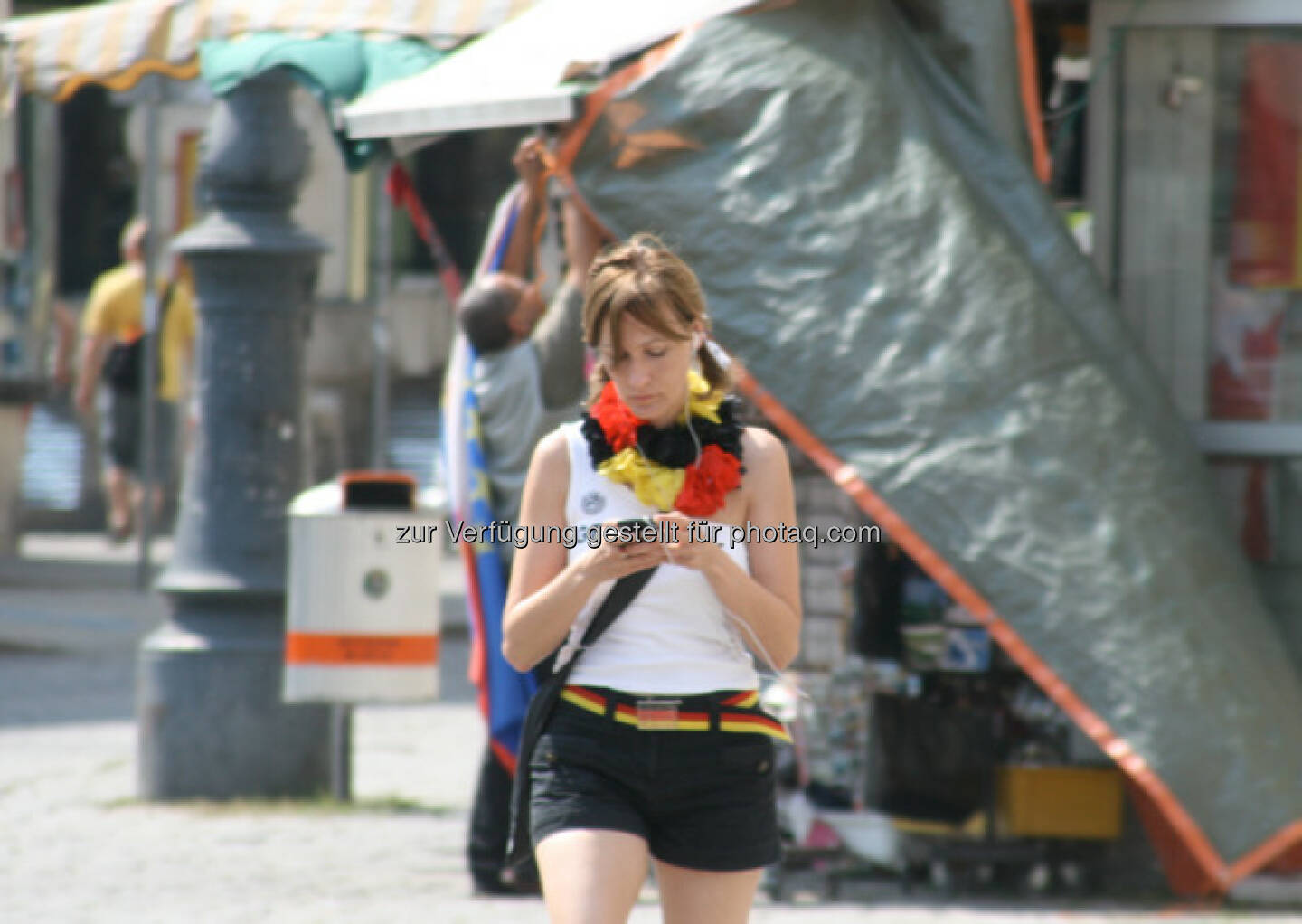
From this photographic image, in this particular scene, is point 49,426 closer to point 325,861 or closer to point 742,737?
point 325,861

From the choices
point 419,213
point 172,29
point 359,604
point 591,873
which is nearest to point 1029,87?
point 419,213

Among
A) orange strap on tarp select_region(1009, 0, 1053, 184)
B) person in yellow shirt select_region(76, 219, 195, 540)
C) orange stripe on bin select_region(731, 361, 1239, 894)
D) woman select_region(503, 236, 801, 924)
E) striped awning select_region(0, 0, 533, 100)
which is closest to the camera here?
woman select_region(503, 236, 801, 924)

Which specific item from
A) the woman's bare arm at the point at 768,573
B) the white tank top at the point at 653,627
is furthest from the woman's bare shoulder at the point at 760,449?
the white tank top at the point at 653,627

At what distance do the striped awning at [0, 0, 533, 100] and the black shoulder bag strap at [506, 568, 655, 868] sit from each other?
3.74 m

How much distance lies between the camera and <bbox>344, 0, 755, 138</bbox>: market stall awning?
641 cm

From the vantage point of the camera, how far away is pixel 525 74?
654 centimetres

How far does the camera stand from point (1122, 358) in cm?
650

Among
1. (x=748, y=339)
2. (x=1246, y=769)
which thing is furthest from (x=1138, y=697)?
(x=748, y=339)

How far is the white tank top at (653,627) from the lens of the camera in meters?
4.03

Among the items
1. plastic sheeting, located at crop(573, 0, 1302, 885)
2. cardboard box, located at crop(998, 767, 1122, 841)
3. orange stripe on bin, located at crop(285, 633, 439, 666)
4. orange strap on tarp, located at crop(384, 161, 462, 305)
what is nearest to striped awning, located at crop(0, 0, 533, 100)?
orange strap on tarp, located at crop(384, 161, 462, 305)

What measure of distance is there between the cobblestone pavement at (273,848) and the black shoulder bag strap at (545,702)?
92.4 inches

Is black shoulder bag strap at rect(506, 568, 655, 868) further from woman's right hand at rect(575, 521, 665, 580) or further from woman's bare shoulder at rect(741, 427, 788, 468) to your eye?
woman's bare shoulder at rect(741, 427, 788, 468)

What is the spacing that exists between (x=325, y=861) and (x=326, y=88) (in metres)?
2.36

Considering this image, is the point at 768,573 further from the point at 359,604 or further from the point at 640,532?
the point at 359,604
